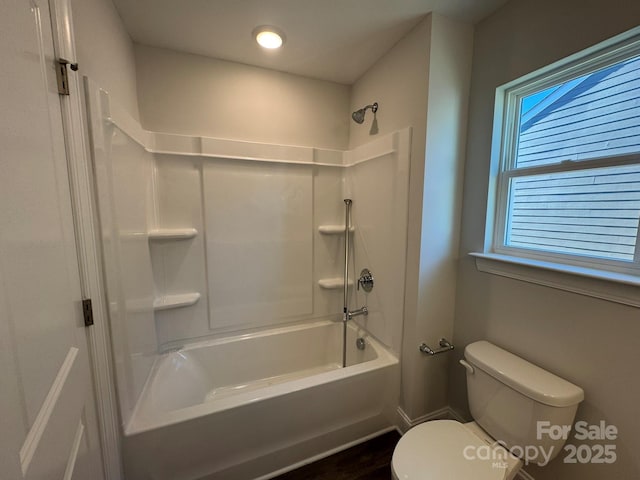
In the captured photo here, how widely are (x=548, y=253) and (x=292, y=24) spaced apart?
1832 mm

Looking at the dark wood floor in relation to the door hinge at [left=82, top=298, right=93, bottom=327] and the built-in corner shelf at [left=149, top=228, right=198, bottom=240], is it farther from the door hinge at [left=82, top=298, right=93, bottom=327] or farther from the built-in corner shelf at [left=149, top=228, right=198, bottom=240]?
the built-in corner shelf at [left=149, top=228, right=198, bottom=240]

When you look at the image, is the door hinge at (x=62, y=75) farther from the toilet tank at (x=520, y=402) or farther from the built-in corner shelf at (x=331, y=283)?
the toilet tank at (x=520, y=402)

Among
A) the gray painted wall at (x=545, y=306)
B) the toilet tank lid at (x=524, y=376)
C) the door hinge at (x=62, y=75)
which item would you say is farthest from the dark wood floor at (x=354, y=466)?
the door hinge at (x=62, y=75)

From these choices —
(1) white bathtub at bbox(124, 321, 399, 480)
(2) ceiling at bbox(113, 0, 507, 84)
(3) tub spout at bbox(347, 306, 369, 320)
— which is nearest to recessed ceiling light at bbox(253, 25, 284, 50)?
(2) ceiling at bbox(113, 0, 507, 84)

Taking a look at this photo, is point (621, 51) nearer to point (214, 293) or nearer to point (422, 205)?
point (422, 205)

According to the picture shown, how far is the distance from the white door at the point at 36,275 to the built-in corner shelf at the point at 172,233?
91cm

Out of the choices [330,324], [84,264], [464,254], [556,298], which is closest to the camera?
[84,264]

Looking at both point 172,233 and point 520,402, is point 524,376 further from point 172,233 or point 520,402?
point 172,233

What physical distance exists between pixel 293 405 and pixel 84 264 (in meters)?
1.17

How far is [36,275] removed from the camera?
23.2 inches

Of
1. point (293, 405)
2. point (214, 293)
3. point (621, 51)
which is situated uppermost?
point (621, 51)

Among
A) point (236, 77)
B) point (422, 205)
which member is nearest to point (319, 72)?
point (236, 77)

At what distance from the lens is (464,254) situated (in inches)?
62.8

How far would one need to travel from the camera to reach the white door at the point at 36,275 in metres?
0.47
